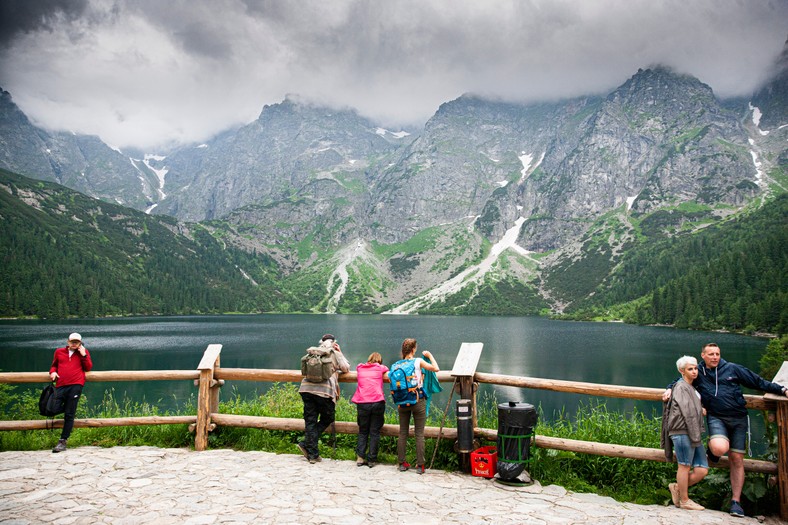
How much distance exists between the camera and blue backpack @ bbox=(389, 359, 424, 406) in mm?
8891

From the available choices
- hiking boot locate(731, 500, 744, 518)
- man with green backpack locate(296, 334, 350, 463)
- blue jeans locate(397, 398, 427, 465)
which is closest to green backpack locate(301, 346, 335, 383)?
man with green backpack locate(296, 334, 350, 463)

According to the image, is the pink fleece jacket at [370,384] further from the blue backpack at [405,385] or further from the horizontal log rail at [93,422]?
the horizontal log rail at [93,422]

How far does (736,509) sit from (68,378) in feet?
43.8

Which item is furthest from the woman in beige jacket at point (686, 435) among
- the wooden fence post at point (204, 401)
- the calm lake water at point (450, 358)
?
the calm lake water at point (450, 358)

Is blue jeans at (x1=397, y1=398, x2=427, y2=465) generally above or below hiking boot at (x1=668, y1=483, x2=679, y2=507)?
above

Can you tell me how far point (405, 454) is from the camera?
30.4 ft

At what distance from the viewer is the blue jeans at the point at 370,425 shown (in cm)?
934

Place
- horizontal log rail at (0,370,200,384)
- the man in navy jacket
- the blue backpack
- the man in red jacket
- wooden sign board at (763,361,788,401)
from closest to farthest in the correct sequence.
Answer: the man in navy jacket < wooden sign board at (763,361,788,401) < the blue backpack < the man in red jacket < horizontal log rail at (0,370,200,384)

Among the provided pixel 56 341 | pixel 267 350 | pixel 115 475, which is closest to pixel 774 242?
pixel 267 350

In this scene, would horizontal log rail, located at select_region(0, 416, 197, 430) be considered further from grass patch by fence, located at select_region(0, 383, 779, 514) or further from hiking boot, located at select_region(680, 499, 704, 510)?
hiking boot, located at select_region(680, 499, 704, 510)

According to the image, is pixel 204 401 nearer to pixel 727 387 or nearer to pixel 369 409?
pixel 369 409

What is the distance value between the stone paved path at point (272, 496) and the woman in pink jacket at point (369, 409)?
0.32m

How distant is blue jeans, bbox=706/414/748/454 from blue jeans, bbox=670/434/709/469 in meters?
0.35

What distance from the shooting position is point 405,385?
8930 mm
